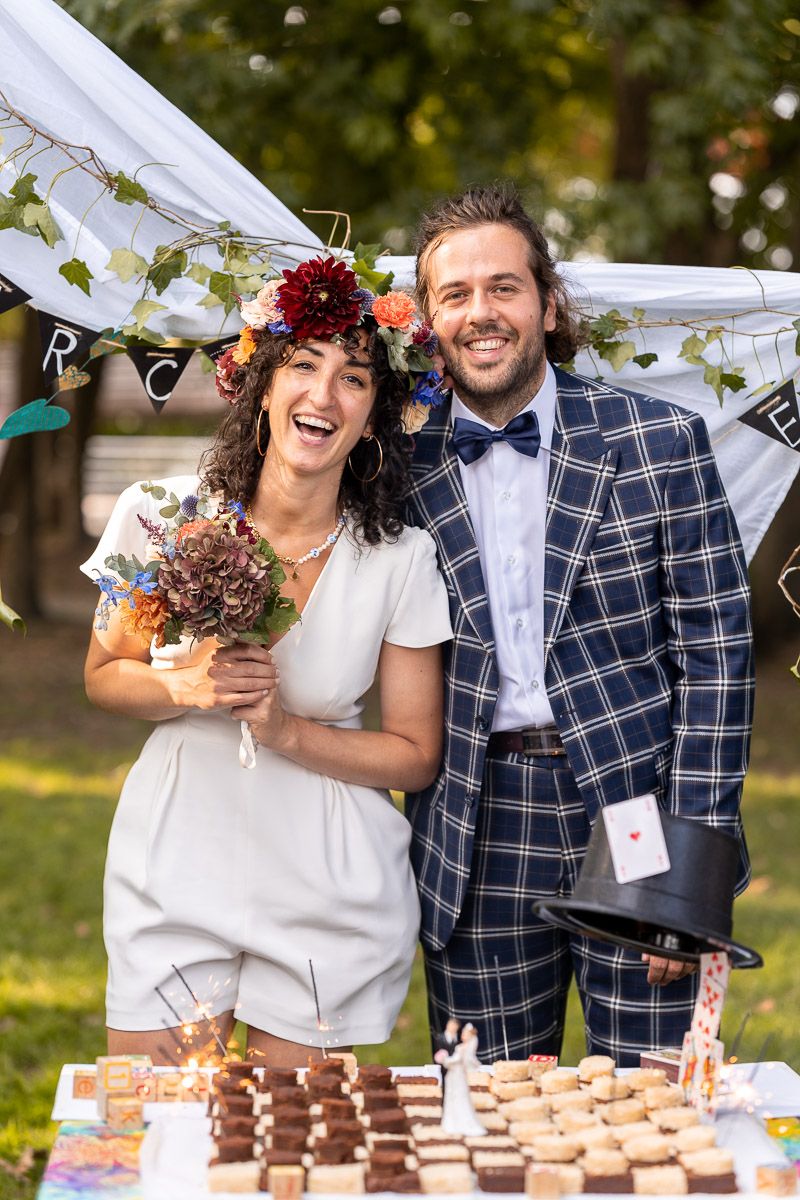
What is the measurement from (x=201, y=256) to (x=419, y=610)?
1.03 meters

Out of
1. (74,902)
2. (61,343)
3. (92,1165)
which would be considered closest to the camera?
(92,1165)

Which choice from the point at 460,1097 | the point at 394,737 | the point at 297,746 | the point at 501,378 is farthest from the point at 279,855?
the point at 501,378

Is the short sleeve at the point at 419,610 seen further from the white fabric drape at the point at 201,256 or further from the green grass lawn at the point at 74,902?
the green grass lawn at the point at 74,902

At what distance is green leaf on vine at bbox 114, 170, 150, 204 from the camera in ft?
10.6

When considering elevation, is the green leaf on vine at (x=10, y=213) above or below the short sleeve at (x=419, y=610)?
above

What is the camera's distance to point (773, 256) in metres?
11.1

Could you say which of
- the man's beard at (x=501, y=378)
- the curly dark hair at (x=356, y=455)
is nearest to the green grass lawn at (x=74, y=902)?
the curly dark hair at (x=356, y=455)

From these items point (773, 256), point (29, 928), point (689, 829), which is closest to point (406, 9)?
point (773, 256)

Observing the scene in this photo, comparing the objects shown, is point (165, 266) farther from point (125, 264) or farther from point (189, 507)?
point (189, 507)

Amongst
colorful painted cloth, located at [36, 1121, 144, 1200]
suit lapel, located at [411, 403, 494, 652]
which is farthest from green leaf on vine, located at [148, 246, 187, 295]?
colorful painted cloth, located at [36, 1121, 144, 1200]

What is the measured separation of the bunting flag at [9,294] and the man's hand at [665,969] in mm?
2044

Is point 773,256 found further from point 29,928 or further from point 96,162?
point 96,162

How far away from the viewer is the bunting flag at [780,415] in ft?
12.1

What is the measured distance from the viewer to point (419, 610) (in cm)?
319
